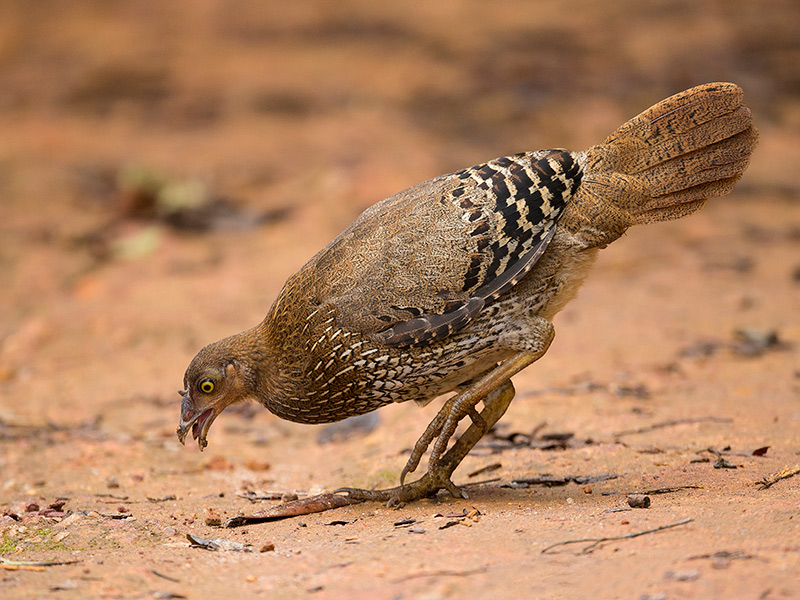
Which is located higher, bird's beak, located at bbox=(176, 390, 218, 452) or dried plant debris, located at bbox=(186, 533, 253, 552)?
bird's beak, located at bbox=(176, 390, 218, 452)

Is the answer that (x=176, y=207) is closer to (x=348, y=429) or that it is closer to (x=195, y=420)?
(x=348, y=429)

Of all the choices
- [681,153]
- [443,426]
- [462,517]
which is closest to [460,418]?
[443,426]

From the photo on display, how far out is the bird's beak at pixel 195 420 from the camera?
4.46 metres

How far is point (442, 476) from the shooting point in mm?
4344

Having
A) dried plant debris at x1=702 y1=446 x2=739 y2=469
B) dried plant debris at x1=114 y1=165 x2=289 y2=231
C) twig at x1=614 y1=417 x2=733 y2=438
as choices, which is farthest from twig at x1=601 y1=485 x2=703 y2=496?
dried plant debris at x1=114 y1=165 x2=289 y2=231

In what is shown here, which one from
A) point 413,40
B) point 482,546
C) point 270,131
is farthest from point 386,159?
point 482,546

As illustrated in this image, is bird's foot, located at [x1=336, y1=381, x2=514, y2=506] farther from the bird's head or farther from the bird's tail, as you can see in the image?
the bird's tail

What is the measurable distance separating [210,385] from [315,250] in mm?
4993

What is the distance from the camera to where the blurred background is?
9.43m

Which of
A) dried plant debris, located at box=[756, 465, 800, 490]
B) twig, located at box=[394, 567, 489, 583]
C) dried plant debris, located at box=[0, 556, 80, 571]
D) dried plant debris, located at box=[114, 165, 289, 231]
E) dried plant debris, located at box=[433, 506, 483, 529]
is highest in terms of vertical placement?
dried plant debris, located at box=[114, 165, 289, 231]

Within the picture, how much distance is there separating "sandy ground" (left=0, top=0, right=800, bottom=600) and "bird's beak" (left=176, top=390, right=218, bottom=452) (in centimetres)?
38

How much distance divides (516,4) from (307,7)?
3.62m

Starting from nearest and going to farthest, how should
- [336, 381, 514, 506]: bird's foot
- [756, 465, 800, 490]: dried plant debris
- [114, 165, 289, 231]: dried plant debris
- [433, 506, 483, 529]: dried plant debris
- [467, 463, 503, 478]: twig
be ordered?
1. [433, 506, 483, 529]: dried plant debris
2. [756, 465, 800, 490]: dried plant debris
3. [336, 381, 514, 506]: bird's foot
4. [467, 463, 503, 478]: twig
5. [114, 165, 289, 231]: dried plant debris

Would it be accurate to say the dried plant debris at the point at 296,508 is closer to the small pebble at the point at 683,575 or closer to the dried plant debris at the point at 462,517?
the dried plant debris at the point at 462,517
